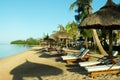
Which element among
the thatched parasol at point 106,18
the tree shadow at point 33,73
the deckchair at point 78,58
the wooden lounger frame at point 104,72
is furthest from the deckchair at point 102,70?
the deckchair at point 78,58

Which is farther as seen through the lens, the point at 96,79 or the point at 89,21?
the point at 89,21

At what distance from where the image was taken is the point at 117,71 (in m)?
9.23

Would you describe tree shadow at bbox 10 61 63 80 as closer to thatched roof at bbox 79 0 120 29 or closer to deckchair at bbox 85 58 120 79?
deckchair at bbox 85 58 120 79

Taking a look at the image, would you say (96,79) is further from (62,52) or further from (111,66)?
(62,52)

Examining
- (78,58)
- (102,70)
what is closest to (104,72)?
(102,70)

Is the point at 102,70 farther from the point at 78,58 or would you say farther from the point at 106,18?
the point at 78,58

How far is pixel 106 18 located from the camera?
978cm

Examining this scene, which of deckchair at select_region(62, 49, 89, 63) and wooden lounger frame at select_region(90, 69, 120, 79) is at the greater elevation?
deckchair at select_region(62, 49, 89, 63)

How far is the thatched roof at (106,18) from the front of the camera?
31.5 feet

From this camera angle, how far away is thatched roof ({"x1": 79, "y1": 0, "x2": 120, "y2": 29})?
31.5 feet

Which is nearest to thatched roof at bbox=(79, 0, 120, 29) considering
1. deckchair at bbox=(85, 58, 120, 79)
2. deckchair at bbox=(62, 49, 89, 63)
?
deckchair at bbox=(85, 58, 120, 79)

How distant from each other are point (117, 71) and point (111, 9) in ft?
8.42

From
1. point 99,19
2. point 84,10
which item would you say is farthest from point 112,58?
point 84,10

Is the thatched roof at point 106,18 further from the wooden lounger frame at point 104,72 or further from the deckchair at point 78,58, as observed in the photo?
the deckchair at point 78,58
